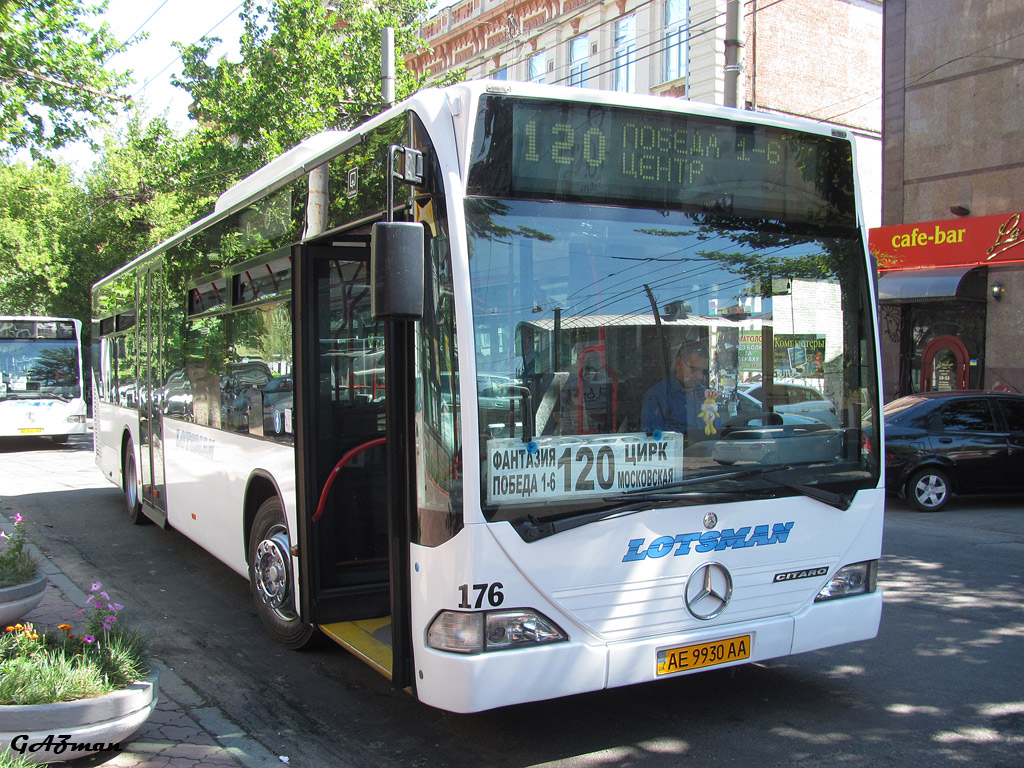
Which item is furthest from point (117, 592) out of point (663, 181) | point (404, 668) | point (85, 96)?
point (85, 96)

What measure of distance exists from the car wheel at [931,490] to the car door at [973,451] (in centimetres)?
21

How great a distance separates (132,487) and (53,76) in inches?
257

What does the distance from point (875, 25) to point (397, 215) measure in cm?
2869

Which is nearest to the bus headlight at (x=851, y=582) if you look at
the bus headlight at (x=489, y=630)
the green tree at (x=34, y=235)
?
the bus headlight at (x=489, y=630)

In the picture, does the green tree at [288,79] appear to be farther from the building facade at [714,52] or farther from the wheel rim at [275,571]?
the wheel rim at [275,571]

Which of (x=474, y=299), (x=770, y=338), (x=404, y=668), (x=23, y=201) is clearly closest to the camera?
(x=474, y=299)

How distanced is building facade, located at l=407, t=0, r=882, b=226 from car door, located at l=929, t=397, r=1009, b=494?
13.8m

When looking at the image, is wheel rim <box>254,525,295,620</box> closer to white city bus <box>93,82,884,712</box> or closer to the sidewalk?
white city bus <box>93,82,884,712</box>

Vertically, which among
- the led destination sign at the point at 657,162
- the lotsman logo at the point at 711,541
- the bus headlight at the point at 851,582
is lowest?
the bus headlight at the point at 851,582

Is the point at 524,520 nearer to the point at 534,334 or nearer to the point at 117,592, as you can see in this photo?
the point at 534,334

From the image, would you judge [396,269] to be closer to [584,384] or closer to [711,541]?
[584,384]

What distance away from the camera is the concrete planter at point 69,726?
12.4 ft

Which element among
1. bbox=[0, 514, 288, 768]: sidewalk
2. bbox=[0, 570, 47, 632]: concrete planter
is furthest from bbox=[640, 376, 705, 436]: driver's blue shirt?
bbox=[0, 570, 47, 632]: concrete planter

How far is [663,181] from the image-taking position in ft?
14.4
